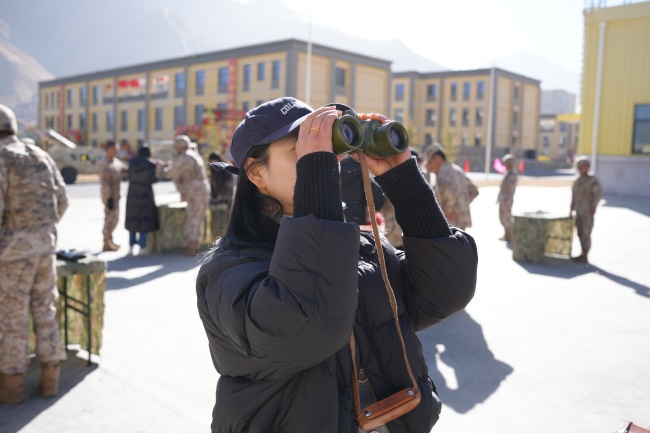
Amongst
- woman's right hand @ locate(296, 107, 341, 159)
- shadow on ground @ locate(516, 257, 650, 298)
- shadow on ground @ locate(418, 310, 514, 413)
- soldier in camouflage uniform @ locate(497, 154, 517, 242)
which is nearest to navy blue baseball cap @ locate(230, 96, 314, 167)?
woman's right hand @ locate(296, 107, 341, 159)

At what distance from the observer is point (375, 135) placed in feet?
5.39

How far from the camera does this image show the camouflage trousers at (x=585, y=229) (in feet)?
32.0

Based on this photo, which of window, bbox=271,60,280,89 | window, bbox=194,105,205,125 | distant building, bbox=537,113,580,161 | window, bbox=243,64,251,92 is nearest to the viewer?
window, bbox=271,60,280,89

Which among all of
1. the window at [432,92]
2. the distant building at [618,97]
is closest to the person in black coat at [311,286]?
the distant building at [618,97]

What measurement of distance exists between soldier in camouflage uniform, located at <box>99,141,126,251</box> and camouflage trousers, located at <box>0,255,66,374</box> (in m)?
6.12

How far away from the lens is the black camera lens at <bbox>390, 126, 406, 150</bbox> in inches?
65.4

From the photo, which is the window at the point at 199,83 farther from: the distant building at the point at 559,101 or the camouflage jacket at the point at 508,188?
the distant building at the point at 559,101

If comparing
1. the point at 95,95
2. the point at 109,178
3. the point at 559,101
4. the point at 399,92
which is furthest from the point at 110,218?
the point at 559,101

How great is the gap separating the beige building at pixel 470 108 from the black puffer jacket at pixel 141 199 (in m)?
48.3

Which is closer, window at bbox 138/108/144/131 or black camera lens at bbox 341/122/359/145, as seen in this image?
black camera lens at bbox 341/122/359/145

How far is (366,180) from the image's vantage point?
1.60 metres

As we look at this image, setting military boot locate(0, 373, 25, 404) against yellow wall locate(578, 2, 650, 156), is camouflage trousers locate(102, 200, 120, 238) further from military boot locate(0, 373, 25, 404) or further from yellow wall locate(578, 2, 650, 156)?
yellow wall locate(578, 2, 650, 156)

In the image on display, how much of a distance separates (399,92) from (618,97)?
38.1 metres

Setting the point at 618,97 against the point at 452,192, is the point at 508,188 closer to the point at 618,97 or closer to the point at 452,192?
the point at 452,192
